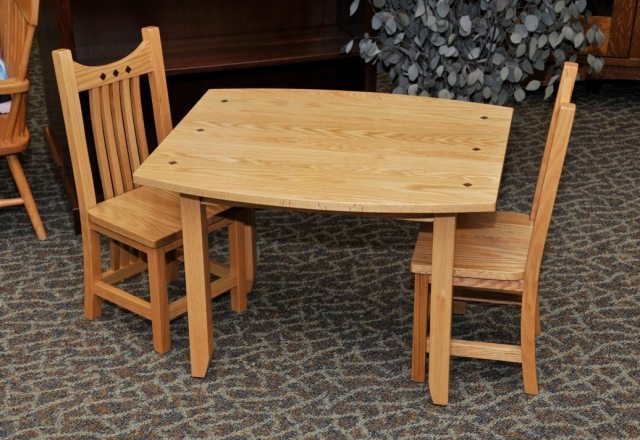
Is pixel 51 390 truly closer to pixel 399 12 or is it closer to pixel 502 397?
pixel 502 397

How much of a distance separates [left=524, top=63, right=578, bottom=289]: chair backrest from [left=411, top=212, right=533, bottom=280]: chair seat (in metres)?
0.07

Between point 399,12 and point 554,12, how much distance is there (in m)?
0.59

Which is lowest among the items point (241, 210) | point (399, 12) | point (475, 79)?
point (241, 210)

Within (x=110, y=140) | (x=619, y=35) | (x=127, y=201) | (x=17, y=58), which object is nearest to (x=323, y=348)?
(x=127, y=201)

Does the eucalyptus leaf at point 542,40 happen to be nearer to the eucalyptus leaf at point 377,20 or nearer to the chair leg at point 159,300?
the eucalyptus leaf at point 377,20

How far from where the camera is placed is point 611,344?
3242 millimetres

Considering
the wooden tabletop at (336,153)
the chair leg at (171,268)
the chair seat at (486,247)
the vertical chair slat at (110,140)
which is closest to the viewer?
the wooden tabletop at (336,153)

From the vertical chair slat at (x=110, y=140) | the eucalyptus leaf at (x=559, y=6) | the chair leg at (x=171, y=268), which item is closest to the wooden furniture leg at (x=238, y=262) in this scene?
the chair leg at (x=171, y=268)

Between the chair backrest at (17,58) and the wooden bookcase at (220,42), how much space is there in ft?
0.43

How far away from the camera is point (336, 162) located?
2.77 meters

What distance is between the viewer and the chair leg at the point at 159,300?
10.1ft

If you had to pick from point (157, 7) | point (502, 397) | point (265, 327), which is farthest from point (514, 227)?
point (157, 7)

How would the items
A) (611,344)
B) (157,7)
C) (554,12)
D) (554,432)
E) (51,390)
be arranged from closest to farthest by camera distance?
(554,432) → (51,390) → (611,344) → (554,12) → (157,7)

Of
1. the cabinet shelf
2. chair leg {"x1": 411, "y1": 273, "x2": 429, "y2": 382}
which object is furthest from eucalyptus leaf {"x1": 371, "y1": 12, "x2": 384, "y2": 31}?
chair leg {"x1": 411, "y1": 273, "x2": 429, "y2": 382}
